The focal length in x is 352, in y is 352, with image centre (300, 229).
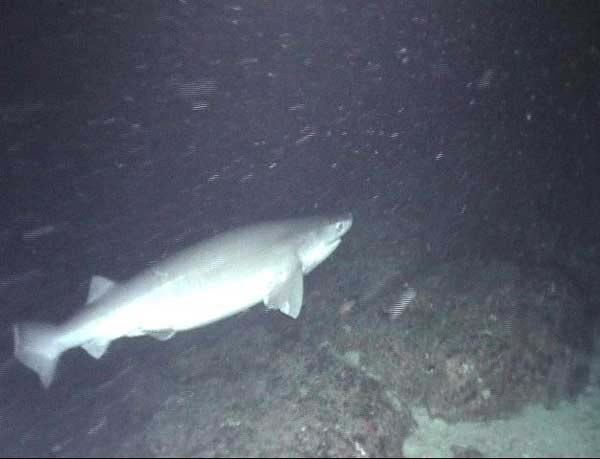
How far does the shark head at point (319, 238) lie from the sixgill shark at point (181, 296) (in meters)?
0.39

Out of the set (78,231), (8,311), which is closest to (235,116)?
(78,231)

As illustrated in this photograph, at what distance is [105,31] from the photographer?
19219 mm

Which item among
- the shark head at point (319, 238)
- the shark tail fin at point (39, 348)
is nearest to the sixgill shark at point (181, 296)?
the shark tail fin at point (39, 348)

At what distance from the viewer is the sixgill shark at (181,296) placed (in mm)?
5020

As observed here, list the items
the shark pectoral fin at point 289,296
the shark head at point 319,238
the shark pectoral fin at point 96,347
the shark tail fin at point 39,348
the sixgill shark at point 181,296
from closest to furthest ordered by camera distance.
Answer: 1. the sixgill shark at point 181,296
2. the shark pectoral fin at point 96,347
3. the shark tail fin at point 39,348
4. the shark pectoral fin at point 289,296
5. the shark head at point 319,238

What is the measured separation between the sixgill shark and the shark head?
392 millimetres

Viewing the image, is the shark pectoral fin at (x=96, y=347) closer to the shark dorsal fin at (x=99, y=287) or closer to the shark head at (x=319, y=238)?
the shark dorsal fin at (x=99, y=287)

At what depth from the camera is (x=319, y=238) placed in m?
6.41

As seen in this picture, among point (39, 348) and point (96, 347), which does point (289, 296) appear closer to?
point (96, 347)

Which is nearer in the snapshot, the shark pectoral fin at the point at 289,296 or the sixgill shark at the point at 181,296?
the sixgill shark at the point at 181,296

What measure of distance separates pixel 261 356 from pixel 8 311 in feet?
53.7

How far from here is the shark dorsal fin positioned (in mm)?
5355

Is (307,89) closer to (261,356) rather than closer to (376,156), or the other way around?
(376,156)

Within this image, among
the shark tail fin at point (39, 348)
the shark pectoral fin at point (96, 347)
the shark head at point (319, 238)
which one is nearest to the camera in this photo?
the shark pectoral fin at point (96, 347)
